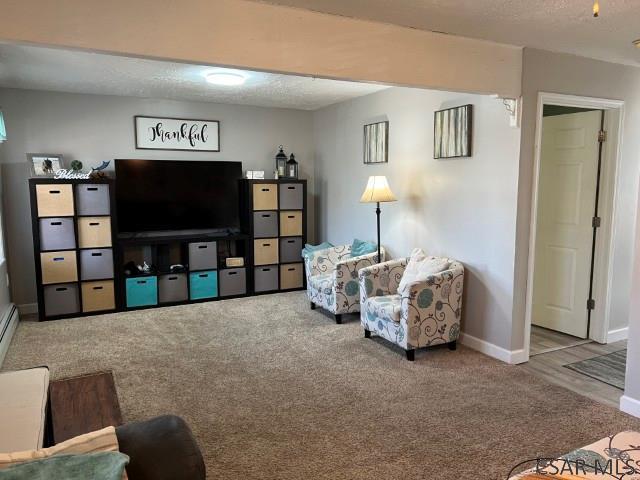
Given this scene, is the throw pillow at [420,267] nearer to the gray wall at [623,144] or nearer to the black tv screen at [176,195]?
the gray wall at [623,144]

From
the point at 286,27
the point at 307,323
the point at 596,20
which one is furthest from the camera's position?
the point at 307,323

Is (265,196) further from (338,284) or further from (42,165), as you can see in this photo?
(42,165)

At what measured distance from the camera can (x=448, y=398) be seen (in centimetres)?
310

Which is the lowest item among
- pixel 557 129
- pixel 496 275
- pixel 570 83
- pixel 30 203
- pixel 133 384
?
pixel 133 384

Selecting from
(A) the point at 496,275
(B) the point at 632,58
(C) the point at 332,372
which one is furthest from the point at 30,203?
(B) the point at 632,58

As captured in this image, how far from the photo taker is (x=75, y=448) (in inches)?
44.4

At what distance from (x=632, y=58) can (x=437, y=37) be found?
1.75 meters

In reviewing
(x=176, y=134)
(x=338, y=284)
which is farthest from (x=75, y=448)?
(x=176, y=134)

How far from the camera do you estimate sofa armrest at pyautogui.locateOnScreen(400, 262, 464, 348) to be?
145 inches

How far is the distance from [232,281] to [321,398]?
2897 millimetres

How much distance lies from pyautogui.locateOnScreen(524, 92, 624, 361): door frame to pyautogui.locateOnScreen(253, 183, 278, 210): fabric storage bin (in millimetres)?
3065

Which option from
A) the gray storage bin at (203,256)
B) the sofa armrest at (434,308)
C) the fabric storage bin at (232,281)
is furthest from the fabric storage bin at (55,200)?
the sofa armrest at (434,308)

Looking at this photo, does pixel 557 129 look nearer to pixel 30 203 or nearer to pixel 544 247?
pixel 544 247

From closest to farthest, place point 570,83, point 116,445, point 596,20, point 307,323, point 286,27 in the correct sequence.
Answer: point 116,445, point 286,27, point 596,20, point 570,83, point 307,323
